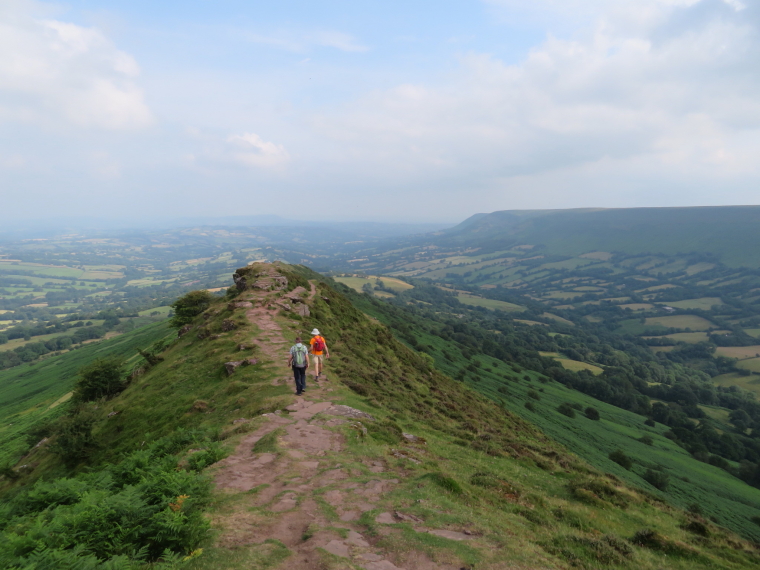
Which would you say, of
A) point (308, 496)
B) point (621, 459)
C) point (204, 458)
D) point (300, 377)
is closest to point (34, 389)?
point (300, 377)

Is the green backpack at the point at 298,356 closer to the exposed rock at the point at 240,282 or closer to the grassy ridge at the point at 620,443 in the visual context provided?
the exposed rock at the point at 240,282

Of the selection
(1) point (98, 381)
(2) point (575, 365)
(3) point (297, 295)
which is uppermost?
(3) point (297, 295)

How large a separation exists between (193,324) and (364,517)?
43.3m

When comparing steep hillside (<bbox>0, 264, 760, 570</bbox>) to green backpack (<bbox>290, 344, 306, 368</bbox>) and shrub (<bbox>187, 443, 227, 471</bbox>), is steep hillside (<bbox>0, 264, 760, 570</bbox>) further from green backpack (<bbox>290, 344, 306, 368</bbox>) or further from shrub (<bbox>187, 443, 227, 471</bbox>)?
green backpack (<bbox>290, 344, 306, 368</bbox>)

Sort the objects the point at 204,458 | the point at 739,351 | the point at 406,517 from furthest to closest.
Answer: the point at 739,351
the point at 204,458
the point at 406,517

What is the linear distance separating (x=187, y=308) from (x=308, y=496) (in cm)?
4655

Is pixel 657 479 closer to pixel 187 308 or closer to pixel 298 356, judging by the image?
pixel 298 356

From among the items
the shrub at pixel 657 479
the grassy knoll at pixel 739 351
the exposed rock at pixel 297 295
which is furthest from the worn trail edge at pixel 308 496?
the grassy knoll at pixel 739 351

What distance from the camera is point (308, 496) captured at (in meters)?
10.7

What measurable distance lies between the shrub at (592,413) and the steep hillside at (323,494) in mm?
76433

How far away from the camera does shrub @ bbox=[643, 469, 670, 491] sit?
5466cm

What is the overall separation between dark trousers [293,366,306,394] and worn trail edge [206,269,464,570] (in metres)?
1.18

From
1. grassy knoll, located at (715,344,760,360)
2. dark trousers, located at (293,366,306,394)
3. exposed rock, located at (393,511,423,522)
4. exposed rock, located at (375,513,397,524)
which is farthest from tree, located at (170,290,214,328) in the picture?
grassy knoll, located at (715,344,760,360)

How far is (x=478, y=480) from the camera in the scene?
13.8m
